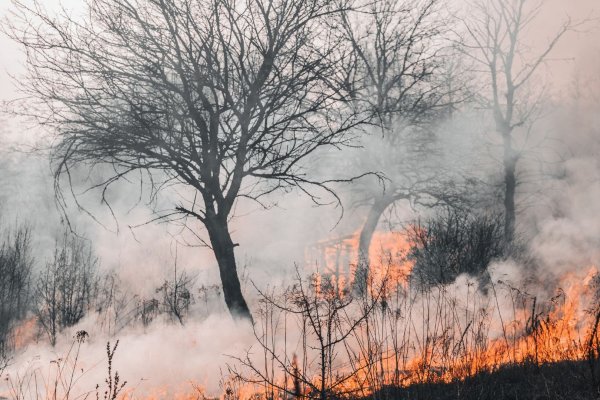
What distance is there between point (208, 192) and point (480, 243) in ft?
18.5

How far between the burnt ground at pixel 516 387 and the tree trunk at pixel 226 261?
2.59 meters

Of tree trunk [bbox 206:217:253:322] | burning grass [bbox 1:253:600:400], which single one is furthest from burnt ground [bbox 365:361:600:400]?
tree trunk [bbox 206:217:253:322]

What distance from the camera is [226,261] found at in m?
5.91

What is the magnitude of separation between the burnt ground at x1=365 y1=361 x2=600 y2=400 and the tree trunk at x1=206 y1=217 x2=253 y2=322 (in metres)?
2.59

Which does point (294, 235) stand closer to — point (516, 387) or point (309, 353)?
point (309, 353)

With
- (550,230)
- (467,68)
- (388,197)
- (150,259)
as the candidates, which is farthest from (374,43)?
(150,259)

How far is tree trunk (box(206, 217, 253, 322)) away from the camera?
583cm

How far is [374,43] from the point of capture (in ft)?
41.4

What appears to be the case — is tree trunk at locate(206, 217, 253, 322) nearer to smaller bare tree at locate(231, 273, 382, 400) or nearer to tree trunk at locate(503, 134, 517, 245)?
smaller bare tree at locate(231, 273, 382, 400)

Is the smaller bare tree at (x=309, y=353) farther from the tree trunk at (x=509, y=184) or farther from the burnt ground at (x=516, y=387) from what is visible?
the tree trunk at (x=509, y=184)

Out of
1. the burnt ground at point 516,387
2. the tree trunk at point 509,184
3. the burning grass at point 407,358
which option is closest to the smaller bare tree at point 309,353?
the burning grass at point 407,358

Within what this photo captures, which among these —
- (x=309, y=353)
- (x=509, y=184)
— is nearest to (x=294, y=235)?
(x=509, y=184)

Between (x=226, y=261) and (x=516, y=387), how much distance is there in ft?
11.8

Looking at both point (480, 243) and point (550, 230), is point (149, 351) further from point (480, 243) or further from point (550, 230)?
point (550, 230)
